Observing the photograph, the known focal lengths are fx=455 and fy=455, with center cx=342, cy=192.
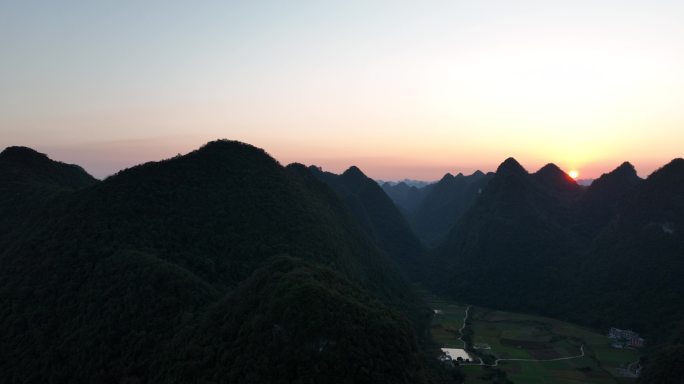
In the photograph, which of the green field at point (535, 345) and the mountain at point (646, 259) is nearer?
the green field at point (535, 345)

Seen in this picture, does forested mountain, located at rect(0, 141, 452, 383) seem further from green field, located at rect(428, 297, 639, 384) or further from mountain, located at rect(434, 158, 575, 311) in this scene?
mountain, located at rect(434, 158, 575, 311)

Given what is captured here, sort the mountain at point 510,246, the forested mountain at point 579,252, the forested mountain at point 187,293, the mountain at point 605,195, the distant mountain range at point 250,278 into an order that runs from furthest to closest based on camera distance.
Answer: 1. the mountain at point 605,195
2. the mountain at point 510,246
3. the forested mountain at point 579,252
4. the distant mountain range at point 250,278
5. the forested mountain at point 187,293

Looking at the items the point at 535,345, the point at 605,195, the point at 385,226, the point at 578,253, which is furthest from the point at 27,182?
the point at 605,195

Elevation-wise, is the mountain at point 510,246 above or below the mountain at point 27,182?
below

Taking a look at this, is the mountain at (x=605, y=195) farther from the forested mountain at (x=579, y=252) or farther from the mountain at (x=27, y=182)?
the mountain at (x=27, y=182)

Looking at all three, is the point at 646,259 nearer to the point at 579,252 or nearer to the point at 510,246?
the point at 579,252

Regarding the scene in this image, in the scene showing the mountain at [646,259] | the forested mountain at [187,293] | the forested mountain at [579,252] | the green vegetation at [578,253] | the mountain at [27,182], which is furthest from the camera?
the forested mountain at [579,252]

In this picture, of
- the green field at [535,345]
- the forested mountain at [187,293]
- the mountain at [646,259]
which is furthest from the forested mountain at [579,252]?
the forested mountain at [187,293]

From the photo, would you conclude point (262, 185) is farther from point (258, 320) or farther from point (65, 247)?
point (258, 320)
